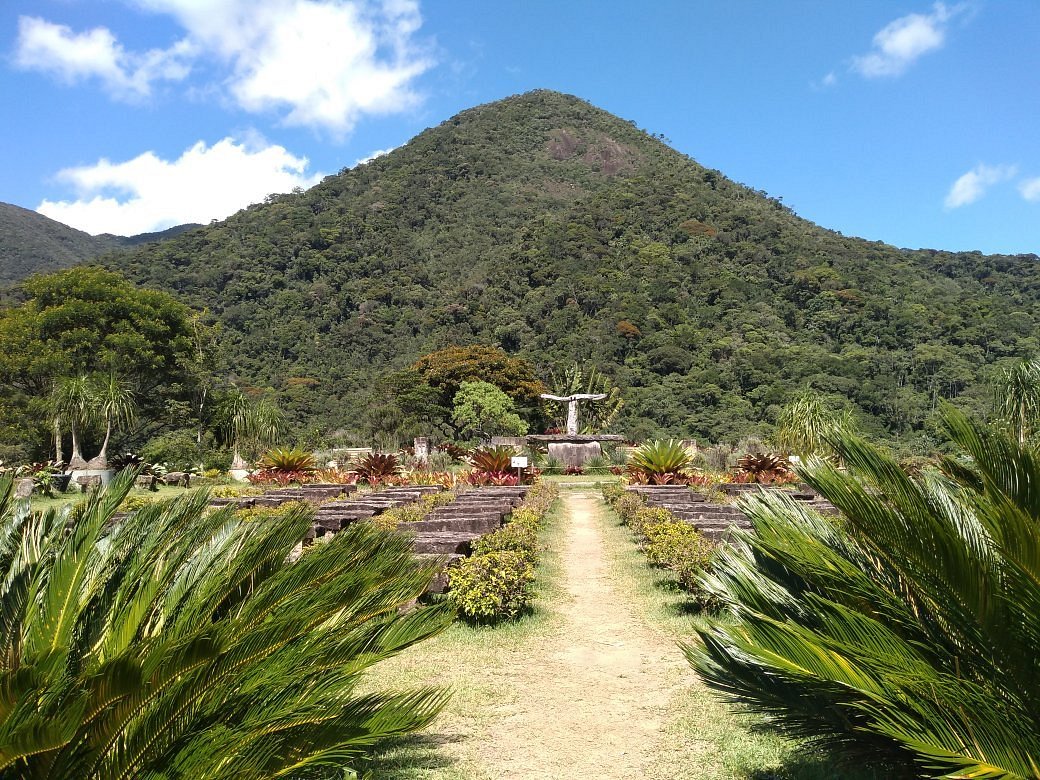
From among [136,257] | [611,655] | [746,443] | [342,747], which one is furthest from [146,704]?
[136,257]

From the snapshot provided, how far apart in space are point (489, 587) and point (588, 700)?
174 cm

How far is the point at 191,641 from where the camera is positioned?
1.79 meters

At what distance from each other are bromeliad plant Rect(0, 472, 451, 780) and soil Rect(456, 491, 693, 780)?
1133 millimetres

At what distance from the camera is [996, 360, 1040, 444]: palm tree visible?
18.9 meters

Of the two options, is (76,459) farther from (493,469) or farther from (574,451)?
(574,451)

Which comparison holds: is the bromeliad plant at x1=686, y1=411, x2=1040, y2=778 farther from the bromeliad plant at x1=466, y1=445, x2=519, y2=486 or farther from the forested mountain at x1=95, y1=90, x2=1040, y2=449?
the forested mountain at x1=95, y1=90, x2=1040, y2=449

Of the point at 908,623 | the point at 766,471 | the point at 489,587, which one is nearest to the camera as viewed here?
the point at 908,623

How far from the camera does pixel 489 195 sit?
257 ft

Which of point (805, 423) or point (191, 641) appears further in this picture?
point (805, 423)

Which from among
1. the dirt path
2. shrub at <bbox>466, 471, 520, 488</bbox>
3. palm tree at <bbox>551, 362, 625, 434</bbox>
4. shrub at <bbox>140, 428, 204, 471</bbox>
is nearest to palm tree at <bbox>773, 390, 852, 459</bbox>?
shrub at <bbox>466, 471, 520, 488</bbox>

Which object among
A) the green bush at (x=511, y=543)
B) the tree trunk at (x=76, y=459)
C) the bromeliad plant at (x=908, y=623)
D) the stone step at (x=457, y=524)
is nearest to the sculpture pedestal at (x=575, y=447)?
the tree trunk at (x=76, y=459)

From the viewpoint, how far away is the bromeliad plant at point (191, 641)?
168 centimetres

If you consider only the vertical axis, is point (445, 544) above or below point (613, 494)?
above

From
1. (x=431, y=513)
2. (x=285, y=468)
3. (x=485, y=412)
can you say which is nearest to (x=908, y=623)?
(x=431, y=513)
